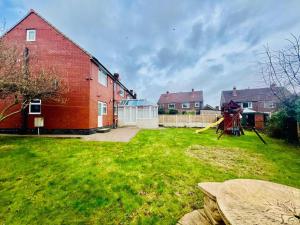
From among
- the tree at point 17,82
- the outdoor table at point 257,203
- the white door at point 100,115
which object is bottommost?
the outdoor table at point 257,203

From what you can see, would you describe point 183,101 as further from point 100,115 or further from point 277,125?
point 100,115

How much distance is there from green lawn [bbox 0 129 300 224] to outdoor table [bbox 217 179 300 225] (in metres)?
2.03

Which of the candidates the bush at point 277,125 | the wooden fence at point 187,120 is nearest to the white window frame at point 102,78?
the wooden fence at point 187,120

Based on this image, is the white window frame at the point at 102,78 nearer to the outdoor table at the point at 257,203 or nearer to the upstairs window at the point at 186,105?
the outdoor table at the point at 257,203

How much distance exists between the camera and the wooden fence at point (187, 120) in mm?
24156

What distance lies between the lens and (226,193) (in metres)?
2.42

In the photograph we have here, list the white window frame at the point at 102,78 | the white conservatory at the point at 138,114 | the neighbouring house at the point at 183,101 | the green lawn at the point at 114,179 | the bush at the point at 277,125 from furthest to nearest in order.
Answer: the neighbouring house at the point at 183,101, the white conservatory at the point at 138,114, the white window frame at the point at 102,78, the bush at the point at 277,125, the green lawn at the point at 114,179

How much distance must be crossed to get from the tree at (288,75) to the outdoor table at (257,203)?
1025cm

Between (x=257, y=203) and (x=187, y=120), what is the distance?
23.2m

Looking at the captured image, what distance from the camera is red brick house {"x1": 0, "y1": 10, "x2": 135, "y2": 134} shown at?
14.1 m

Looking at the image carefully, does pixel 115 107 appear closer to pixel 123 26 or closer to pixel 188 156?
pixel 123 26

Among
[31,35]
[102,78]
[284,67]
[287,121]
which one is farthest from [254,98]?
[31,35]

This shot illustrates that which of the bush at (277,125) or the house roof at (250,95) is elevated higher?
the house roof at (250,95)

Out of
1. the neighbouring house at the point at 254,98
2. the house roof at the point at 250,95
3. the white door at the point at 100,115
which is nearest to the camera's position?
the white door at the point at 100,115
